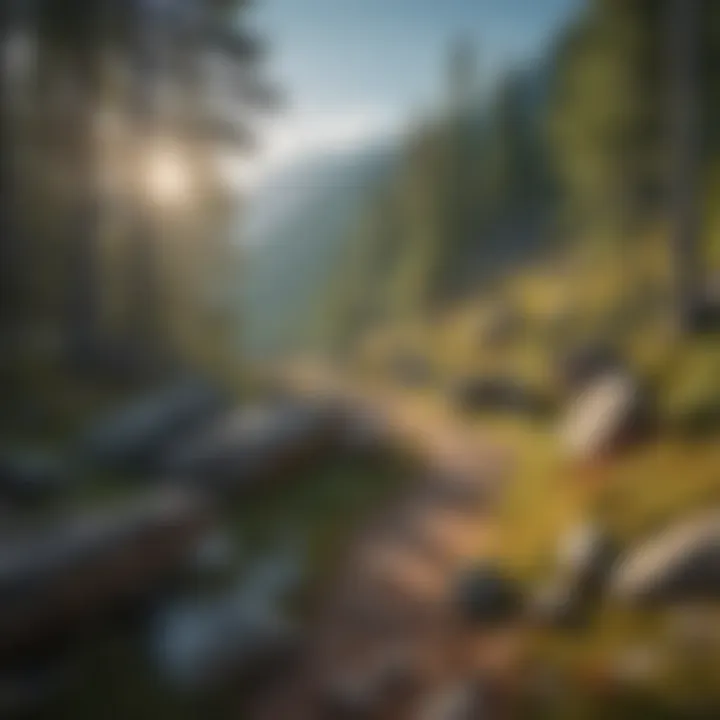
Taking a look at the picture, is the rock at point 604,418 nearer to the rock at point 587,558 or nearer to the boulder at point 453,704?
the rock at point 587,558

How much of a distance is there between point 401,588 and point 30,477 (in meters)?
1.37

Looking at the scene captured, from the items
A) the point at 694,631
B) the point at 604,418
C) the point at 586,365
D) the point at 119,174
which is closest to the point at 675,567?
the point at 694,631

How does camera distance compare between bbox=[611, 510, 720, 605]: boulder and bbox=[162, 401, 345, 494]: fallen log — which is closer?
bbox=[611, 510, 720, 605]: boulder

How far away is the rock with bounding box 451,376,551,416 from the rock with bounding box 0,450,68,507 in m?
1.47

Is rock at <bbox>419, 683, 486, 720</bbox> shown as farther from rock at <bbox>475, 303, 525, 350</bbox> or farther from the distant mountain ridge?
the distant mountain ridge

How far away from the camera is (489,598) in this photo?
2.79 meters

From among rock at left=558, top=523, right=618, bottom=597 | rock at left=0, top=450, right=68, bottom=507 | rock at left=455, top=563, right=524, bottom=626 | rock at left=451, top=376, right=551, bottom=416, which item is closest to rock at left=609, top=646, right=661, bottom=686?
rock at left=558, top=523, right=618, bottom=597

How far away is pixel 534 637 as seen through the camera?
8.86ft

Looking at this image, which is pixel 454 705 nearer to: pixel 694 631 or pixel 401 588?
pixel 401 588

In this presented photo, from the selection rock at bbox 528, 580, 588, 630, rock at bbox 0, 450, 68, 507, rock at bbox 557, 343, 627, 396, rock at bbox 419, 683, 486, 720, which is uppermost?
rock at bbox 0, 450, 68, 507

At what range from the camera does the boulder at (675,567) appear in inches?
103

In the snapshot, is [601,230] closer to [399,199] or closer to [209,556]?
[399,199]

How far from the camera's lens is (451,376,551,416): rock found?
10.2ft

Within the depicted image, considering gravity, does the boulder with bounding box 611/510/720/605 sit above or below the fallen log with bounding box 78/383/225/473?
below
